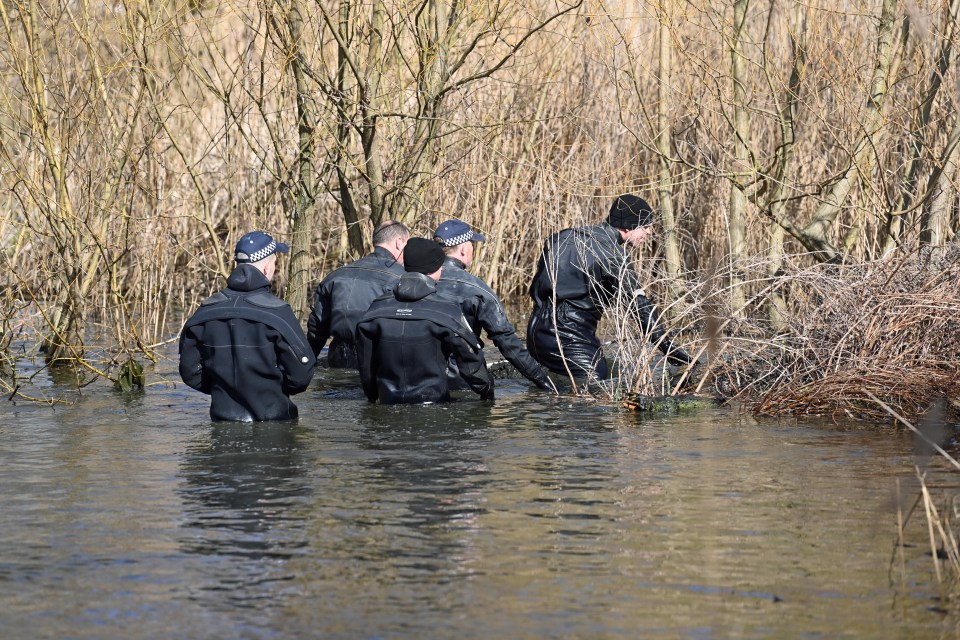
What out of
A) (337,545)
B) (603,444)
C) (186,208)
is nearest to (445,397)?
(603,444)

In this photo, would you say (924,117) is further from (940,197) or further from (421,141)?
(421,141)

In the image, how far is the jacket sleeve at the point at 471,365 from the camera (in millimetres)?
10031

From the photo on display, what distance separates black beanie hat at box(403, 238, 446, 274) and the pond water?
3.33ft

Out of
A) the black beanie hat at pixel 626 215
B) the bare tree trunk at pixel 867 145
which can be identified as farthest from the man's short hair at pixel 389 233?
the bare tree trunk at pixel 867 145

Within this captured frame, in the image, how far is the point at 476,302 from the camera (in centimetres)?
1060

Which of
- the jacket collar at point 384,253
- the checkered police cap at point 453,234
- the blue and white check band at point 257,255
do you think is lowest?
the blue and white check band at point 257,255

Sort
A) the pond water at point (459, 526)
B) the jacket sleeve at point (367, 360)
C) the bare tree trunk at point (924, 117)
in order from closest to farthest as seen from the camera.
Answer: the pond water at point (459, 526) → the jacket sleeve at point (367, 360) → the bare tree trunk at point (924, 117)

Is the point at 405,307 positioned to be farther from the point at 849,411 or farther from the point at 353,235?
the point at 353,235

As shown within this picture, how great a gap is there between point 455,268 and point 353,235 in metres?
3.35

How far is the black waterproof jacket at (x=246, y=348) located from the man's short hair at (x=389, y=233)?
2.74 meters

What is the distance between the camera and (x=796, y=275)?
10.4m

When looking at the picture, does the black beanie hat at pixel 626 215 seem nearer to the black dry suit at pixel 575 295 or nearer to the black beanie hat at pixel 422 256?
the black dry suit at pixel 575 295

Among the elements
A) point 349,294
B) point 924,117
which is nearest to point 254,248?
point 349,294

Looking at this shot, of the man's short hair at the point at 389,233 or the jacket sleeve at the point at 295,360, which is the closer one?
the jacket sleeve at the point at 295,360
